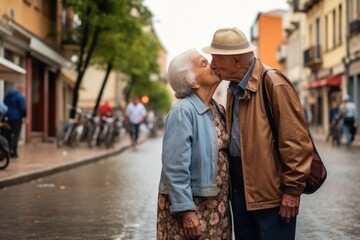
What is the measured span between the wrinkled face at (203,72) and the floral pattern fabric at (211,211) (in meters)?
0.20

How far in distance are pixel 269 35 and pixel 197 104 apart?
87.0 m

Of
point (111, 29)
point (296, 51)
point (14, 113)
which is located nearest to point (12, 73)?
point (14, 113)

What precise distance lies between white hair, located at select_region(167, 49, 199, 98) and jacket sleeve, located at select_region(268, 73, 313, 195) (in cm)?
44

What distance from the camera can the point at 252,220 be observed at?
14.5 ft

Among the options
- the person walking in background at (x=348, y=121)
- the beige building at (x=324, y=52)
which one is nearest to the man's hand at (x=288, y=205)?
the person walking in background at (x=348, y=121)

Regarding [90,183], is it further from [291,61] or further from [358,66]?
[291,61]

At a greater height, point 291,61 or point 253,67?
point 291,61

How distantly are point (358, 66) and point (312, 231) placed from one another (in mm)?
31586

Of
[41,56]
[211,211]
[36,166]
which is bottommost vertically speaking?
[36,166]

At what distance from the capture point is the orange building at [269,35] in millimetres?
88562

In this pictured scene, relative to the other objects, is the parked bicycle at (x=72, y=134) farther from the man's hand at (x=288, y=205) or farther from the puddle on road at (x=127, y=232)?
the man's hand at (x=288, y=205)

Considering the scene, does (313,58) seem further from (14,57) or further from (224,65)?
(224,65)

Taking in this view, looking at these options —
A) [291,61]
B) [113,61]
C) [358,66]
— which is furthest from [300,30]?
[113,61]

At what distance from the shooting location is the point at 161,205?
4395 mm
